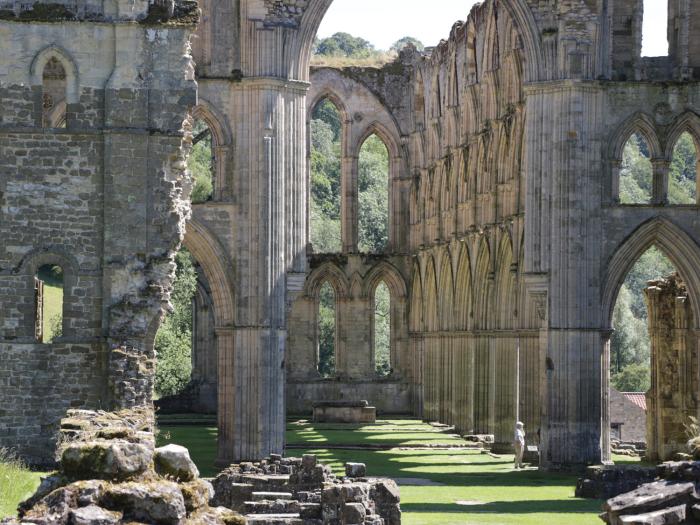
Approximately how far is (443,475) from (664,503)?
1763cm

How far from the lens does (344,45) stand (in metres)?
146

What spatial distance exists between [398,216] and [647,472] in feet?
88.3

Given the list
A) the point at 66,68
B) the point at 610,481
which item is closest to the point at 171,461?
the point at 66,68

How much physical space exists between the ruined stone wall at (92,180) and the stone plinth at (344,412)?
25.3m

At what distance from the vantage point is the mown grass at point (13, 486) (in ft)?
55.6

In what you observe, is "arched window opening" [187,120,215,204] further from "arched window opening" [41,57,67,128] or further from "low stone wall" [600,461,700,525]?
"low stone wall" [600,461,700,525]

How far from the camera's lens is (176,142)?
84.0 ft

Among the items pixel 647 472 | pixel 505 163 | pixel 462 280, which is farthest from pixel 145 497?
pixel 462 280

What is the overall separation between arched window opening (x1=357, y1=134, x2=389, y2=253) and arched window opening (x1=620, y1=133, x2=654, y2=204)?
746 inches

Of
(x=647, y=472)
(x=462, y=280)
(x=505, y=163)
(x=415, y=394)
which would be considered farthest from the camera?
(x=415, y=394)

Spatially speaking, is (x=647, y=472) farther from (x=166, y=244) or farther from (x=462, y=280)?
(x=462, y=280)

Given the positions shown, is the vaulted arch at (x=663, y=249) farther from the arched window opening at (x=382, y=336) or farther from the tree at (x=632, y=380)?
the arched window opening at (x=382, y=336)

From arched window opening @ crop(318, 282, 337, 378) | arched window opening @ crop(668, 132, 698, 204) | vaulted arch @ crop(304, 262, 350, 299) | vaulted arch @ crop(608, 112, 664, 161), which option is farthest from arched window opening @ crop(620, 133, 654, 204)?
vaulted arch @ crop(608, 112, 664, 161)

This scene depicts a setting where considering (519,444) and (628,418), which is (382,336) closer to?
(628,418)
